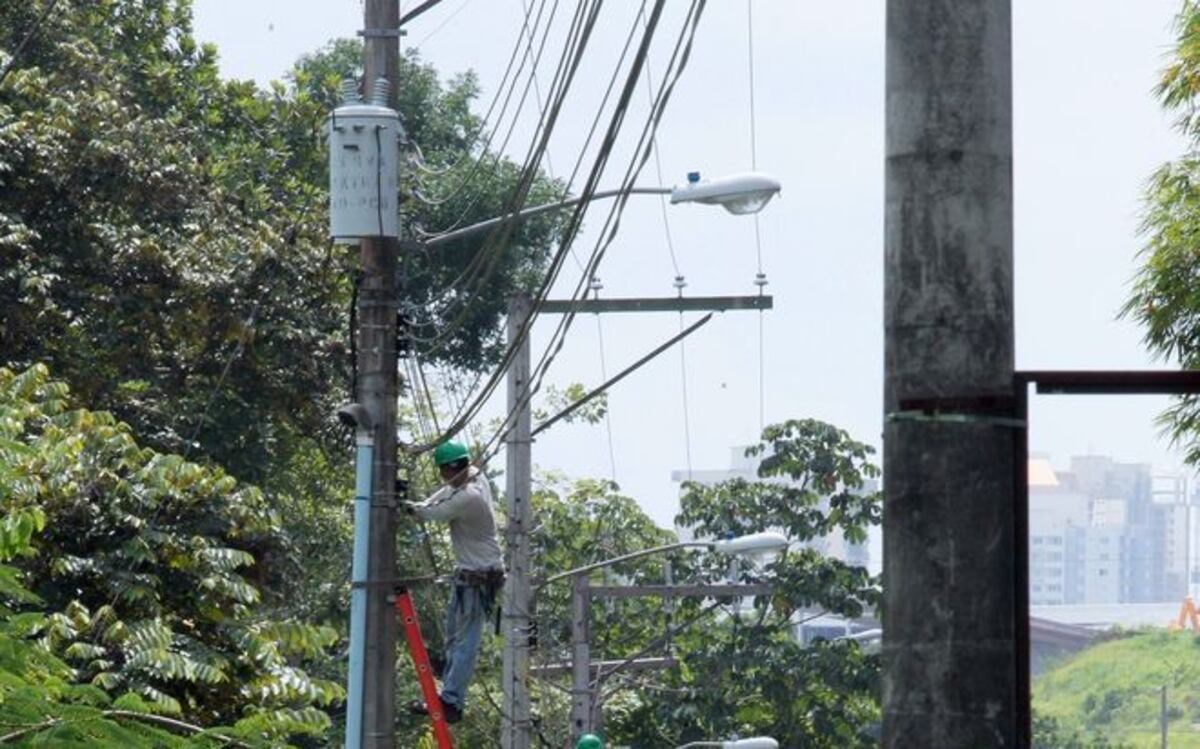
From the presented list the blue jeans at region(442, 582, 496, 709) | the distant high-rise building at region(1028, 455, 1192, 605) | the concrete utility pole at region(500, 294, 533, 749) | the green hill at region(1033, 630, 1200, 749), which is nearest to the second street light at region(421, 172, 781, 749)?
the concrete utility pole at region(500, 294, 533, 749)

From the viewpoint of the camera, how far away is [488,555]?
52.6ft

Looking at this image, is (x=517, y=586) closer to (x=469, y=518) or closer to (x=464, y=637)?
(x=464, y=637)

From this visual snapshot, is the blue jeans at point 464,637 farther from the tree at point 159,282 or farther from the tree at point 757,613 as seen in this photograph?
the tree at point 757,613

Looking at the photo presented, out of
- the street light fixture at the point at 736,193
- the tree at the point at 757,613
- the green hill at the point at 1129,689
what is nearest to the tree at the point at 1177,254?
the street light fixture at the point at 736,193

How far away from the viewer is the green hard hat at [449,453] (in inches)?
613

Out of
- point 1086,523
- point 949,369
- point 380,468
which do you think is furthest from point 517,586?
point 949,369

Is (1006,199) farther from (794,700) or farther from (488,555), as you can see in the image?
(794,700)

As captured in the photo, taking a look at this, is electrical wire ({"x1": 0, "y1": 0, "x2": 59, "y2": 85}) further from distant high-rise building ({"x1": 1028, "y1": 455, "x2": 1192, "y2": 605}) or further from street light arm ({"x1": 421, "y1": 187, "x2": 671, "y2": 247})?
distant high-rise building ({"x1": 1028, "y1": 455, "x2": 1192, "y2": 605})

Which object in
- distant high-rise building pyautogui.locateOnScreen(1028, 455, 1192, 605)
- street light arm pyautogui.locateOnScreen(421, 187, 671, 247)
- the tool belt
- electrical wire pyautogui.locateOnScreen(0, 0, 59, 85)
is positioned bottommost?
the tool belt

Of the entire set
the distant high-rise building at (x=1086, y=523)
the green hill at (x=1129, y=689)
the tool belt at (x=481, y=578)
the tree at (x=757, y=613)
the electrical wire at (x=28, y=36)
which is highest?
the electrical wire at (x=28, y=36)

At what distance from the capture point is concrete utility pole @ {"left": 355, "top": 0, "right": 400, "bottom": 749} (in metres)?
15.1

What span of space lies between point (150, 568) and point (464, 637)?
2.93 metres

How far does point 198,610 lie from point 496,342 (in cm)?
2352

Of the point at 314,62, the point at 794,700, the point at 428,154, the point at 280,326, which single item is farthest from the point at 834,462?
the point at 280,326
